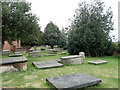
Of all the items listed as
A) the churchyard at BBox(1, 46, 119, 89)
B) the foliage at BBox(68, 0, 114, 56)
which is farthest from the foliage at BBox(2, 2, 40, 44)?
the foliage at BBox(68, 0, 114, 56)

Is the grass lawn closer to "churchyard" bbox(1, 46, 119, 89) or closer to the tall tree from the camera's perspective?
"churchyard" bbox(1, 46, 119, 89)

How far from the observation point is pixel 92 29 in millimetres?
9047

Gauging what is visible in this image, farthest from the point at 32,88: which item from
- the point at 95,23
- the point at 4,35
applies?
the point at 95,23

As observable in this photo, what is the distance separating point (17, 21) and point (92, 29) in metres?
6.59

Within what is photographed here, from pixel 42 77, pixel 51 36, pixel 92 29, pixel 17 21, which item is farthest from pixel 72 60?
pixel 51 36

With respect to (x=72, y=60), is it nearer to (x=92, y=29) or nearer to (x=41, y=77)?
(x=41, y=77)

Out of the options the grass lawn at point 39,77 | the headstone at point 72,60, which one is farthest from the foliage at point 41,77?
the headstone at point 72,60

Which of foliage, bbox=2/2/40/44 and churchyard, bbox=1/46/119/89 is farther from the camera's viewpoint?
foliage, bbox=2/2/40/44

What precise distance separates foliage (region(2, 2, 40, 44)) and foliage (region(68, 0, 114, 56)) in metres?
4.59

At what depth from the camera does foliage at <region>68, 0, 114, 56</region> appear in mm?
8945

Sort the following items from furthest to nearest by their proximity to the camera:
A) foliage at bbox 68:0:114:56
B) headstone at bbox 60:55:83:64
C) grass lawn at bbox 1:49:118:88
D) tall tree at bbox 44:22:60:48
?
tall tree at bbox 44:22:60:48, foliage at bbox 68:0:114:56, headstone at bbox 60:55:83:64, grass lawn at bbox 1:49:118:88

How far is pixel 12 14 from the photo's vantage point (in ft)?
19.3

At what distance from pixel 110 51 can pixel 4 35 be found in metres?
9.64

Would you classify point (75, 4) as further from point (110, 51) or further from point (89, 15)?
point (110, 51)
